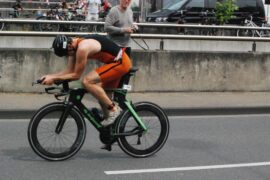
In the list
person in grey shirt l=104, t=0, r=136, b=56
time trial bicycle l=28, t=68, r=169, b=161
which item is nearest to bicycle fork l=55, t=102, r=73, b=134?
time trial bicycle l=28, t=68, r=169, b=161

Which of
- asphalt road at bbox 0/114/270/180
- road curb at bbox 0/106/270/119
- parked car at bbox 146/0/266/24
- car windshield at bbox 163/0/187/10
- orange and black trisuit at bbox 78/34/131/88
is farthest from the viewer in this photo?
car windshield at bbox 163/0/187/10

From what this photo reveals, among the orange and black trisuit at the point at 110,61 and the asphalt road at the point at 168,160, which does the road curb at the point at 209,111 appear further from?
the orange and black trisuit at the point at 110,61

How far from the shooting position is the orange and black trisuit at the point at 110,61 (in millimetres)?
7246

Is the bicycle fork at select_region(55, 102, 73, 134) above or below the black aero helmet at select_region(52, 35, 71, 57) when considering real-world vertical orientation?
below

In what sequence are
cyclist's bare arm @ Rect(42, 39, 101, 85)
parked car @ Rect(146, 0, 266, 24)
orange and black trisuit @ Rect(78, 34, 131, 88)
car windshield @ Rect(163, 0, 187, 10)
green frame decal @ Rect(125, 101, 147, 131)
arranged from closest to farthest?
cyclist's bare arm @ Rect(42, 39, 101, 85), orange and black trisuit @ Rect(78, 34, 131, 88), green frame decal @ Rect(125, 101, 147, 131), parked car @ Rect(146, 0, 266, 24), car windshield @ Rect(163, 0, 187, 10)

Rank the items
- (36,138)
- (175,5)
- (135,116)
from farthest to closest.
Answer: (175,5) → (135,116) → (36,138)

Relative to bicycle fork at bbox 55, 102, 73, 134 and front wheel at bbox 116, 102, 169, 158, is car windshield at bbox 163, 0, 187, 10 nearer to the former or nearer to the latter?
front wheel at bbox 116, 102, 169, 158

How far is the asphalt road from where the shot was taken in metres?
6.80

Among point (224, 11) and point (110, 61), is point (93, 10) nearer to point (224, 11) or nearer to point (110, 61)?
point (224, 11)

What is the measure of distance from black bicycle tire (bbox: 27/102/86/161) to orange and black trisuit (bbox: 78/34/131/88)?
0.53 metres

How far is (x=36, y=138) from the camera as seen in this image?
7.21 m

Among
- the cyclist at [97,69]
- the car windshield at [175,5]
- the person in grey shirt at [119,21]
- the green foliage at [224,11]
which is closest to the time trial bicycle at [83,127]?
the cyclist at [97,69]

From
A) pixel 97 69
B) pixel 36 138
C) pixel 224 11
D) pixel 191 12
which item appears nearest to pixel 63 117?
pixel 36 138

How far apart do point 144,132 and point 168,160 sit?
18.2 inches
